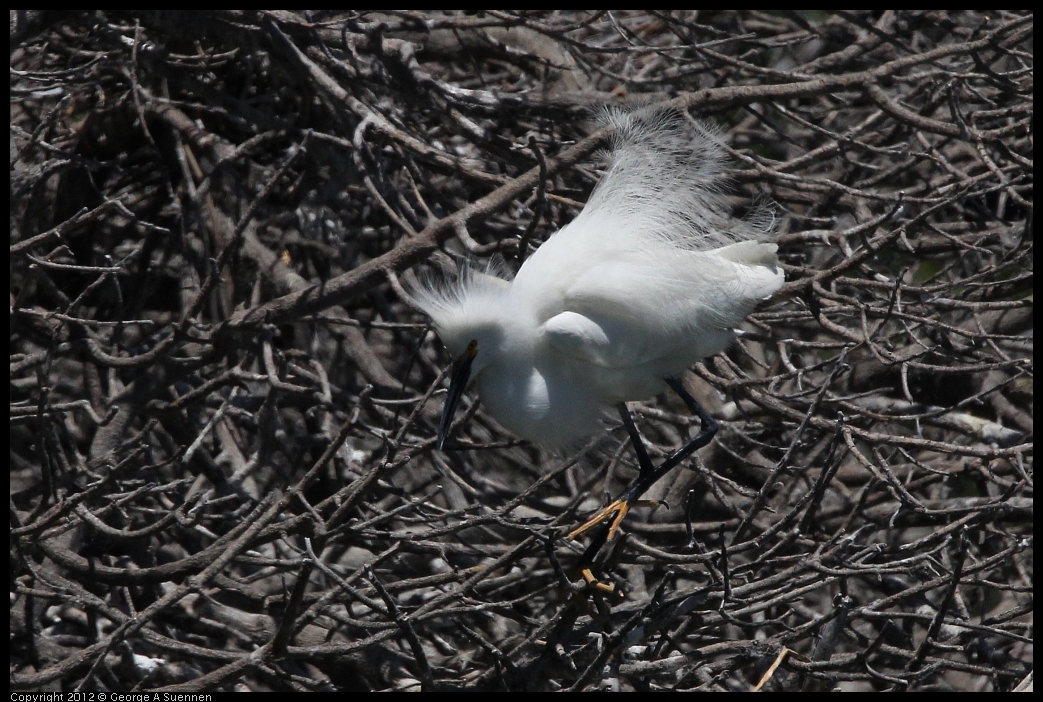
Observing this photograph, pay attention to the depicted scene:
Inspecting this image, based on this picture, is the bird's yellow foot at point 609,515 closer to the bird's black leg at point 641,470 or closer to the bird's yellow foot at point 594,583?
the bird's black leg at point 641,470

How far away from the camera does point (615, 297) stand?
7.31 feet

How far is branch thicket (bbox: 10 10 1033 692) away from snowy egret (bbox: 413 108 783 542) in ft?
0.32

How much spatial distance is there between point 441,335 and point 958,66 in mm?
1986

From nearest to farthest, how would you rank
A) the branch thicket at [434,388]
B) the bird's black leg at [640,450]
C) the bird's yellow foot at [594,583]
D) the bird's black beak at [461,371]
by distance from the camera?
1. the branch thicket at [434,388]
2. the bird's yellow foot at [594,583]
3. the bird's black beak at [461,371]
4. the bird's black leg at [640,450]

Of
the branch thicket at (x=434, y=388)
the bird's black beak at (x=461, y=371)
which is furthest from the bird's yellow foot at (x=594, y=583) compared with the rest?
the bird's black beak at (x=461, y=371)

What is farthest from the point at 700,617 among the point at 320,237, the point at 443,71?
the point at 443,71

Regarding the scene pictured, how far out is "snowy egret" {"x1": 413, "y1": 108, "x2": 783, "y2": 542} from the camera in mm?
2234

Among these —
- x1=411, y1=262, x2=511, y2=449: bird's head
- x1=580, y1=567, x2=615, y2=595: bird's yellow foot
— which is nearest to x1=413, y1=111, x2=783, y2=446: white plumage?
x1=411, y1=262, x2=511, y2=449: bird's head

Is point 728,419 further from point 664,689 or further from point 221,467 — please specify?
point 221,467

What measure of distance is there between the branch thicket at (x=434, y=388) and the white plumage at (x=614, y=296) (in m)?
0.10

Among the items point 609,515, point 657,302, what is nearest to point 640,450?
point 609,515

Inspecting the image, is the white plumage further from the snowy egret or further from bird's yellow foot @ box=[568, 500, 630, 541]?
bird's yellow foot @ box=[568, 500, 630, 541]

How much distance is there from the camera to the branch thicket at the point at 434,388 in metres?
1.83

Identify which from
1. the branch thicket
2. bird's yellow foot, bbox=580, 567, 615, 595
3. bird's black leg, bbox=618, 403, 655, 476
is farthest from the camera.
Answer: bird's black leg, bbox=618, 403, 655, 476
